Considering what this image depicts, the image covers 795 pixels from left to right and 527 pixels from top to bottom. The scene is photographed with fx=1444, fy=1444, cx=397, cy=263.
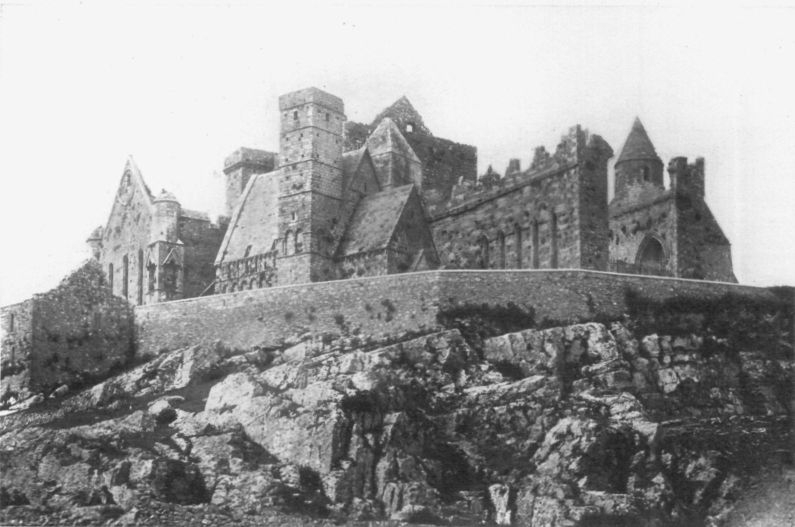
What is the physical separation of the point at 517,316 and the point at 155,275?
20593 millimetres

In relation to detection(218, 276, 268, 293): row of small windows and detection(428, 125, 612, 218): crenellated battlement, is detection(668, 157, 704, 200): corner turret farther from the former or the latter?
detection(218, 276, 268, 293): row of small windows

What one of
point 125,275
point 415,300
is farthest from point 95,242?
point 415,300

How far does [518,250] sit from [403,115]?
16.7 meters

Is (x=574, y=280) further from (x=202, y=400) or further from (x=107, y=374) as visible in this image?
(x=107, y=374)

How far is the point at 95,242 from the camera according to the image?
7300 cm

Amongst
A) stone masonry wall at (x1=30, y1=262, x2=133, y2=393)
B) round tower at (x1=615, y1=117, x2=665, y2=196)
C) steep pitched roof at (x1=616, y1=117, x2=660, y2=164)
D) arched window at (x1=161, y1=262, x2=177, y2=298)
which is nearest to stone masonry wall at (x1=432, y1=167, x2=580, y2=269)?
round tower at (x1=615, y1=117, x2=665, y2=196)

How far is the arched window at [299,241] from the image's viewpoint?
6112 cm

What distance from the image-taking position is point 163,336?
57.7 metres

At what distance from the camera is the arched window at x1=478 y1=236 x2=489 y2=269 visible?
62469 mm

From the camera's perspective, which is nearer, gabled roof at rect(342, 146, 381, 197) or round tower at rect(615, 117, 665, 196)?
gabled roof at rect(342, 146, 381, 197)

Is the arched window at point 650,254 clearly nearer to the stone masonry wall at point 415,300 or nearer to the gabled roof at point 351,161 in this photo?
the stone masonry wall at point 415,300

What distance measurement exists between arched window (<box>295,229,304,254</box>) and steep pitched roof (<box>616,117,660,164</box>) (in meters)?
19.7

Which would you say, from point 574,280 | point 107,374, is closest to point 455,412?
point 574,280

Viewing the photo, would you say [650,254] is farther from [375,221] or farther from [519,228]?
[375,221]
